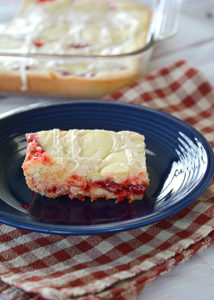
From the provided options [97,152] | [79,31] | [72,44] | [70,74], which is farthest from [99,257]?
[79,31]

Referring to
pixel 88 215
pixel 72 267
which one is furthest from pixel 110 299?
pixel 88 215

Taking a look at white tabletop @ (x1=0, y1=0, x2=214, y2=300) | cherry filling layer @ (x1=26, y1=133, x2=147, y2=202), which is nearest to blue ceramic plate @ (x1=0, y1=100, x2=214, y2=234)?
cherry filling layer @ (x1=26, y1=133, x2=147, y2=202)

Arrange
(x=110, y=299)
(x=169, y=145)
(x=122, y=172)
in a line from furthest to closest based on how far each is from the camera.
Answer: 1. (x=169, y=145)
2. (x=122, y=172)
3. (x=110, y=299)

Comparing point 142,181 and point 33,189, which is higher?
point 142,181

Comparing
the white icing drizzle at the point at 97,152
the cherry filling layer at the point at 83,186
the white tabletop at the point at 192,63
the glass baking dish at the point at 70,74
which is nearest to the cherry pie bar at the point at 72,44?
the glass baking dish at the point at 70,74

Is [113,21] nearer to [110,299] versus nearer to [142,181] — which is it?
[142,181]

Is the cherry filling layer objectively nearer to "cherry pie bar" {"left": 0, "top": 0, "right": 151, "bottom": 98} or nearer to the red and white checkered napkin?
the red and white checkered napkin

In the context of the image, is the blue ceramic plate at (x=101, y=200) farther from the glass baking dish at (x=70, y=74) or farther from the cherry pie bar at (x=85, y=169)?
the glass baking dish at (x=70, y=74)
